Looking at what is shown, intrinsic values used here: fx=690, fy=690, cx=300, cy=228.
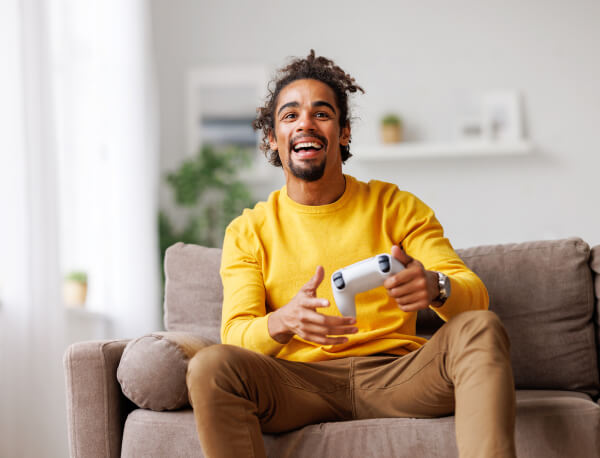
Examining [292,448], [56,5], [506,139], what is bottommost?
[292,448]

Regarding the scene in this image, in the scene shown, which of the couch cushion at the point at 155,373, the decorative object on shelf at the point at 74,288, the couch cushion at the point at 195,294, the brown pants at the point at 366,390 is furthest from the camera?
the decorative object on shelf at the point at 74,288

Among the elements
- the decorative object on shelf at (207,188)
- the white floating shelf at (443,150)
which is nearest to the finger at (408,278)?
the decorative object on shelf at (207,188)

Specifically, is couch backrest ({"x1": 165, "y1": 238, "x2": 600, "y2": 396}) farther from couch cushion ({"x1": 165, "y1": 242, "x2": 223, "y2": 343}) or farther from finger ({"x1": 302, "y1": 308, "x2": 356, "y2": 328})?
finger ({"x1": 302, "y1": 308, "x2": 356, "y2": 328})

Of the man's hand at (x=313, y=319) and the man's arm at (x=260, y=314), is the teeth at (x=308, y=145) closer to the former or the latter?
the man's arm at (x=260, y=314)

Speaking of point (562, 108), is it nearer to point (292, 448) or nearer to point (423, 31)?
point (423, 31)

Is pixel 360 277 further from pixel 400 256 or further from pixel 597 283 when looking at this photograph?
pixel 597 283

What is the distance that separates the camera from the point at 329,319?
53.2 inches

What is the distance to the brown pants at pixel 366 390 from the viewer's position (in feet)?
3.98

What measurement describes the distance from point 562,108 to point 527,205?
679mm

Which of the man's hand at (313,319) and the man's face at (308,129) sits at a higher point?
the man's face at (308,129)

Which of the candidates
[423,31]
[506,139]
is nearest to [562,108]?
[506,139]

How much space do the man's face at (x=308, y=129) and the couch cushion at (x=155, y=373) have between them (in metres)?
0.54

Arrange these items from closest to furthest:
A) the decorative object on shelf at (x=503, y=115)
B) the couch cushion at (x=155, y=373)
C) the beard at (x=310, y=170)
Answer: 1. the couch cushion at (x=155, y=373)
2. the beard at (x=310, y=170)
3. the decorative object on shelf at (x=503, y=115)

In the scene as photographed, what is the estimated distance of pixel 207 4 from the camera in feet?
15.5
